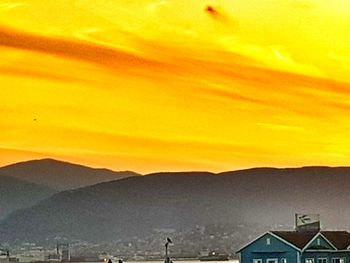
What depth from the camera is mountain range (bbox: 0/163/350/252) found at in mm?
28969

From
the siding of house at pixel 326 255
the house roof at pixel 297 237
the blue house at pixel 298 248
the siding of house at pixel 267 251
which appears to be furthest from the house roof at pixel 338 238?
the siding of house at pixel 267 251

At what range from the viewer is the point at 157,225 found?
1320 inches

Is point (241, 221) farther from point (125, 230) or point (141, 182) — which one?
point (125, 230)

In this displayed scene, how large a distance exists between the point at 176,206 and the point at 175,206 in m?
0.08

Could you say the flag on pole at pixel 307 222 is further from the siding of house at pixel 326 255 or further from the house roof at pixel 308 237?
the siding of house at pixel 326 255

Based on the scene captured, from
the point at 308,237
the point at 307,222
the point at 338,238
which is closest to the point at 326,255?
the point at 308,237

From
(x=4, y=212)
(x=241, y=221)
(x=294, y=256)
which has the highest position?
(x=4, y=212)

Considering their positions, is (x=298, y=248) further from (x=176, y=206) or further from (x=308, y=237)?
(x=176, y=206)

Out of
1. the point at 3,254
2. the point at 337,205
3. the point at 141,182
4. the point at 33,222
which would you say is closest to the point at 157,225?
the point at 141,182

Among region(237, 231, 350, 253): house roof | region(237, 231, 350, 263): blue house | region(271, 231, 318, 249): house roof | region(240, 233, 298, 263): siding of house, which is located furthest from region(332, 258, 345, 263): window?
region(240, 233, 298, 263): siding of house

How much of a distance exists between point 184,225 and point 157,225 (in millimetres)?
2062

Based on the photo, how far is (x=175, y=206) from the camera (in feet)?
122

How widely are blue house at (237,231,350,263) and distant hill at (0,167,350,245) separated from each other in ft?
18.7

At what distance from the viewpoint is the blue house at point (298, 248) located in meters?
16.2
